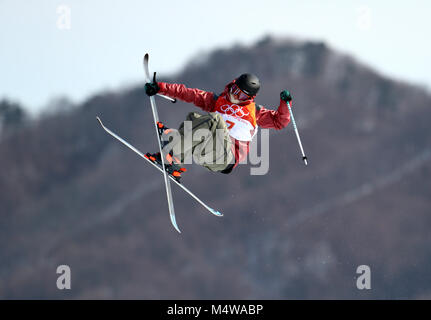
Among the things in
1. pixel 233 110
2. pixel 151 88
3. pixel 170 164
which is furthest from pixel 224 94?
pixel 170 164

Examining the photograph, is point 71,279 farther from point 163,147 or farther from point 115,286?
point 163,147

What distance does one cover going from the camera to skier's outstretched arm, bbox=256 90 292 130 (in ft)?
42.1

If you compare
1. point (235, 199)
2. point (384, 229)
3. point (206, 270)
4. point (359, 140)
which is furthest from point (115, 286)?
point (359, 140)

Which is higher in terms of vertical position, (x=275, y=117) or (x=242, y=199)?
(x=242, y=199)

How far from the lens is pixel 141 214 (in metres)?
69.1

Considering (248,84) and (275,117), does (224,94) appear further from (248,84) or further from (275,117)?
(275,117)

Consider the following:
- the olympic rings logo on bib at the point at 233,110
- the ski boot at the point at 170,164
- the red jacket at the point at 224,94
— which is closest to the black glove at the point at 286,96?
the red jacket at the point at 224,94

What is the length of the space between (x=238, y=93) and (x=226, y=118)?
517mm

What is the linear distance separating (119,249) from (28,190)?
12.8 metres

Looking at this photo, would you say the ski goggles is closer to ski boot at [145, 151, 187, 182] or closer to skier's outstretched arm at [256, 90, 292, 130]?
skier's outstretched arm at [256, 90, 292, 130]

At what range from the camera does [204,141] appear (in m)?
12.3

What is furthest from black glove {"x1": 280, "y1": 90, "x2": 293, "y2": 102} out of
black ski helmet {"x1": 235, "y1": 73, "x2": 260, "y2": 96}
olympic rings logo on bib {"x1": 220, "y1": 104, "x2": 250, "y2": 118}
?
olympic rings logo on bib {"x1": 220, "y1": 104, "x2": 250, "y2": 118}
